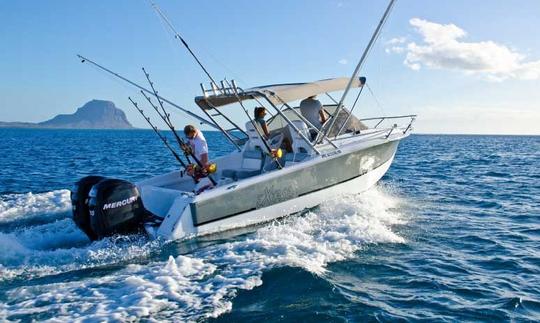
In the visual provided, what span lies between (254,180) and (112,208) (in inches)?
90.0

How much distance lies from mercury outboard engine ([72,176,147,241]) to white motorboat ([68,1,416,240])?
0.01 metres

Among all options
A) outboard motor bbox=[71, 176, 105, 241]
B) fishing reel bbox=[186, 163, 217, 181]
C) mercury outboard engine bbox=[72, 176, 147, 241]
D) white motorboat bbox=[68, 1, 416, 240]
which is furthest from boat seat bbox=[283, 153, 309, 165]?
outboard motor bbox=[71, 176, 105, 241]

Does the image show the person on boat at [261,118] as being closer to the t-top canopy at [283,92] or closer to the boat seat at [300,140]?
the t-top canopy at [283,92]

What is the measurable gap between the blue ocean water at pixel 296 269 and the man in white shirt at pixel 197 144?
148 cm

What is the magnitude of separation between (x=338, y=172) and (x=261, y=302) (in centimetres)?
495

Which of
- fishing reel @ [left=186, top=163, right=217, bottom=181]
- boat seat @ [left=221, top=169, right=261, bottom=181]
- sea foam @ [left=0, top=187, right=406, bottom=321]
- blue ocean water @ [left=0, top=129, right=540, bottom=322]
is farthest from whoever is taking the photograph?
boat seat @ [left=221, top=169, right=261, bottom=181]

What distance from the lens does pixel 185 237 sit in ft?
24.0

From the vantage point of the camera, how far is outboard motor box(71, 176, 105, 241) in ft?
23.3

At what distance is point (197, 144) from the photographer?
8.40 m

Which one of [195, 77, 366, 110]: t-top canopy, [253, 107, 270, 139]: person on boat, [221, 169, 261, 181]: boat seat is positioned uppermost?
[195, 77, 366, 110]: t-top canopy

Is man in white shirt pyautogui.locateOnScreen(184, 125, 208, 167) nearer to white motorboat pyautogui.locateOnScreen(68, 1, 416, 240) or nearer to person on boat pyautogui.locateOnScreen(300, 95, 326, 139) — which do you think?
white motorboat pyautogui.locateOnScreen(68, 1, 416, 240)

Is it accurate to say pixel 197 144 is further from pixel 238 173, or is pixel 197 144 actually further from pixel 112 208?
pixel 112 208

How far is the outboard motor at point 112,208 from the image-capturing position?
6.93 metres

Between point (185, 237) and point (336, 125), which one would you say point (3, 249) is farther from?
point (336, 125)
